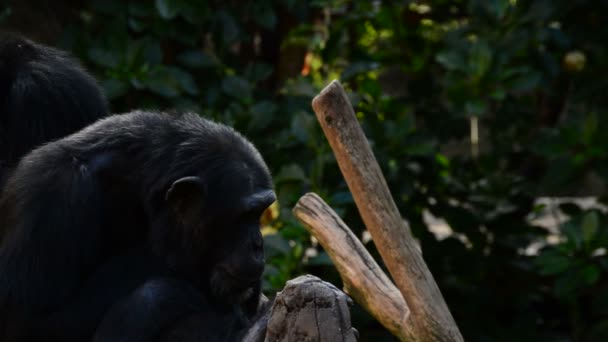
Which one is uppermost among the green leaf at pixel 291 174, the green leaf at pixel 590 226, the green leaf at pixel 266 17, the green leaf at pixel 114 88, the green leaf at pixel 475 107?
the green leaf at pixel 266 17

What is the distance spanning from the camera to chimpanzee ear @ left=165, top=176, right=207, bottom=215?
289 cm

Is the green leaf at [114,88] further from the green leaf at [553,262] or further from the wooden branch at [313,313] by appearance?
the wooden branch at [313,313]

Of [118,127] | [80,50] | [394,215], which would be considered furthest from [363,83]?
[118,127]

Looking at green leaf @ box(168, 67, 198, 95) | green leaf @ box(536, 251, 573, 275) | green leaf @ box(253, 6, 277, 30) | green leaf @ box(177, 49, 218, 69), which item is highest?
green leaf @ box(253, 6, 277, 30)

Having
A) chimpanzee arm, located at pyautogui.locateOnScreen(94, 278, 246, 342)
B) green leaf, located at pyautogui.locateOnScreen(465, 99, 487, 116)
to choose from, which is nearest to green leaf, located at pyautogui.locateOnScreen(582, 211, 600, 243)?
green leaf, located at pyautogui.locateOnScreen(465, 99, 487, 116)

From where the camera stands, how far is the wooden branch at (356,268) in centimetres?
346

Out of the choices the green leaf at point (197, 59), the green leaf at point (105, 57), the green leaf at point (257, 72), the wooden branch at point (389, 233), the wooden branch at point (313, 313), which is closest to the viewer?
the wooden branch at point (313, 313)

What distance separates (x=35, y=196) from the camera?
2.78 metres

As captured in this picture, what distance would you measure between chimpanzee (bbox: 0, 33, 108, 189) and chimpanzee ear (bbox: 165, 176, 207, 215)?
0.84 metres

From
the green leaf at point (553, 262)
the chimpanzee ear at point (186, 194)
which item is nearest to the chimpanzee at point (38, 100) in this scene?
the chimpanzee ear at point (186, 194)

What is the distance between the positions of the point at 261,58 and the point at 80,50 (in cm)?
143

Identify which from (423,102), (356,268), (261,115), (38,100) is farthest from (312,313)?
(423,102)

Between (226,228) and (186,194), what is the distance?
0.16m

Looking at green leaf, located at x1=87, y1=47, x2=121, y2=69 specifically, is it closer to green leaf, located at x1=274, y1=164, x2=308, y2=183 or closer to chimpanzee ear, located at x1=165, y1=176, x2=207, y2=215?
green leaf, located at x1=274, y1=164, x2=308, y2=183
